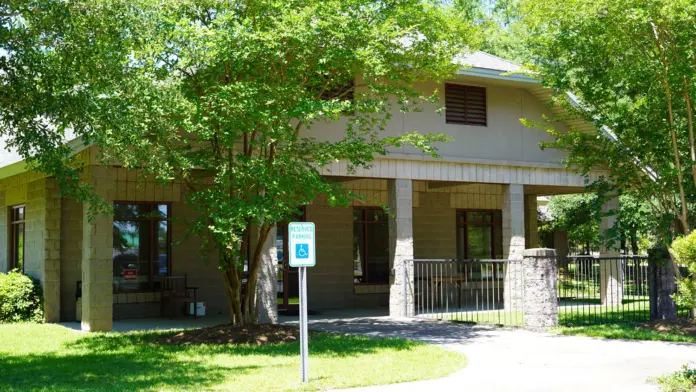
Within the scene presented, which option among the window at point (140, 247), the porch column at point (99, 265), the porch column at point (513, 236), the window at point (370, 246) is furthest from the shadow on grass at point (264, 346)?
the window at point (370, 246)

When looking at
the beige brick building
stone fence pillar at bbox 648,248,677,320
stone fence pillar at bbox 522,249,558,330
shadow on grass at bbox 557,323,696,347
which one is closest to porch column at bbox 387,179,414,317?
the beige brick building

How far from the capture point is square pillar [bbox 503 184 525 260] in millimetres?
19359

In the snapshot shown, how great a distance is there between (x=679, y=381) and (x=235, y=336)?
7219mm

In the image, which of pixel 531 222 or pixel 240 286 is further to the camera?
pixel 531 222

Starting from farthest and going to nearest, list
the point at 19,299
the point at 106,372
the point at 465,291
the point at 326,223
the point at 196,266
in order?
1. the point at 465,291
2. the point at 326,223
3. the point at 196,266
4. the point at 19,299
5. the point at 106,372

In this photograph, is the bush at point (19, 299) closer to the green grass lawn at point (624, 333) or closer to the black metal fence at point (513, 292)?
the black metal fence at point (513, 292)

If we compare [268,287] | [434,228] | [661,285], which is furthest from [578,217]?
[268,287]

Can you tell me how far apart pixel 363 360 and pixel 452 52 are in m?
6.54

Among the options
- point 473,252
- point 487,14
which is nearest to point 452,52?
point 473,252

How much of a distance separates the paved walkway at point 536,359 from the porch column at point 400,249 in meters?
1.58

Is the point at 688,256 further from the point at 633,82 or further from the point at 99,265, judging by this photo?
the point at 99,265

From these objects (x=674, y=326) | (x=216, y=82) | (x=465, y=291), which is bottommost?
(x=674, y=326)

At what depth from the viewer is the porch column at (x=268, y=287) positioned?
1580cm

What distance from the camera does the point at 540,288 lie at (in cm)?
1481
